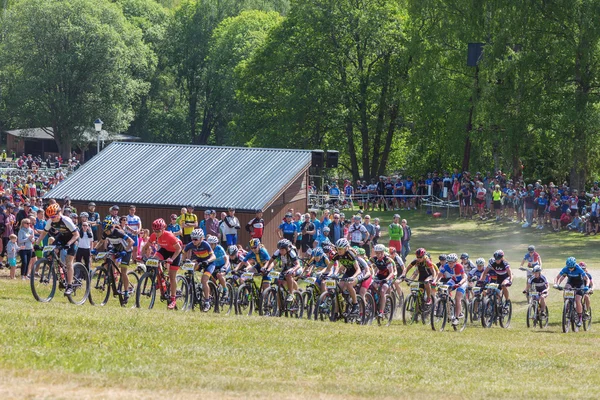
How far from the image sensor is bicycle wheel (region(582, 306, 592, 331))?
939 inches

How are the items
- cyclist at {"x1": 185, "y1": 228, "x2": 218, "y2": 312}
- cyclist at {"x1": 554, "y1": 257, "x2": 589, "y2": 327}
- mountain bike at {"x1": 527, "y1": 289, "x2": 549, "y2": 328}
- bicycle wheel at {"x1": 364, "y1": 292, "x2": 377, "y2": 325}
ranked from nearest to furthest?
1. cyclist at {"x1": 185, "y1": 228, "x2": 218, "y2": 312}
2. bicycle wheel at {"x1": 364, "y1": 292, "x2": 377, "y2": 325}
3. cyclist at {"x1": 554, "y1": 257, "x2": 589, "y2": 327}
4. mountain bike at {"x1": 527, "y1": 289, "x2": 549, "y2": 328}

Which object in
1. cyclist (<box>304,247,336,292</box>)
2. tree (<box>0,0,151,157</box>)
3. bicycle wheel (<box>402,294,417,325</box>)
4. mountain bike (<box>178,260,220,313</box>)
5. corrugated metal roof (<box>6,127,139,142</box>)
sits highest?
tree (<box>0,0,151,157</box>)

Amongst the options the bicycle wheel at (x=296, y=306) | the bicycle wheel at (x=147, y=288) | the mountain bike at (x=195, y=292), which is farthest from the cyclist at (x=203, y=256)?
the bicycle wheel at (x=296, y=306)

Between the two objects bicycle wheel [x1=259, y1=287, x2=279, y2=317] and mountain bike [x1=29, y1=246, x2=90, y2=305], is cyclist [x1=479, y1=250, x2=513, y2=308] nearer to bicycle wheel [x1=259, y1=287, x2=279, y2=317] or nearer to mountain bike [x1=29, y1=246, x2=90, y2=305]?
bicycle wheel [x1=259, y1=287, x2=279, y2=317]

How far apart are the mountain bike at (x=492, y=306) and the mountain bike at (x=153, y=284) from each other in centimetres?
720

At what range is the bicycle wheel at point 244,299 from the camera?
70.0 feet

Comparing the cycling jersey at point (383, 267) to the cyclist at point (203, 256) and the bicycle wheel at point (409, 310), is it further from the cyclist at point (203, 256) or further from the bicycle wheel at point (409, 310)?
the cyclist at point (203, 256)

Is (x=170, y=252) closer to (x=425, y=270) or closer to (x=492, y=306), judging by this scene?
(x=425, y=270)

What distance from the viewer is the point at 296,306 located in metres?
21.3

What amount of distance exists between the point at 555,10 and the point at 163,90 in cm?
5478

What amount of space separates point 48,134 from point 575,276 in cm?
6920

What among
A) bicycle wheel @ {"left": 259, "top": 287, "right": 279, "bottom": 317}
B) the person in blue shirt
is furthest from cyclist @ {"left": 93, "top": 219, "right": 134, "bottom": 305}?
bicycle wheel @ {"left": 259, "top": 287, "right": 279, "bottom": 317}

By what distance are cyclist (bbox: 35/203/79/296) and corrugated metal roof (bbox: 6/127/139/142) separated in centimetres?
5870

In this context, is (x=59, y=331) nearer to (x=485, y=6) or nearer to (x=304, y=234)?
(x=304, y=234)
